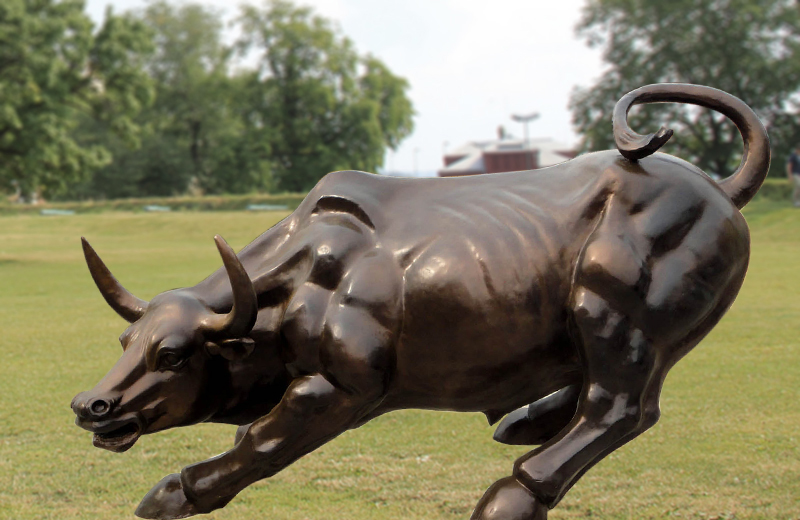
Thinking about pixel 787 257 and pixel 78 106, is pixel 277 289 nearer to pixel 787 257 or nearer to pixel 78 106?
pixel 787 257

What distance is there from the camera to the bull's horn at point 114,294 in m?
2.64

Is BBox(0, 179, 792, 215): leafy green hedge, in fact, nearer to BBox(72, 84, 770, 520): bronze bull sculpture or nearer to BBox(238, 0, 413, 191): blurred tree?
BBox(238, 0, 413, 191): blurred tree

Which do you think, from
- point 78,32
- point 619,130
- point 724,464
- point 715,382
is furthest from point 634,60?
point 619,130

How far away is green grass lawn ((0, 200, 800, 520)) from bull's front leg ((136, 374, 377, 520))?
1848 mm

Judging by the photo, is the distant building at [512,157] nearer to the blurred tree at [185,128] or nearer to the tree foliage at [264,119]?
Result: the tree foliage at [264,119]

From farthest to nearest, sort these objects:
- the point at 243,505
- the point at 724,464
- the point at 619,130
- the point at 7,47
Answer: the point at 7,47 → the point at 724,464 → the point at 243,505 → the point at 619,130

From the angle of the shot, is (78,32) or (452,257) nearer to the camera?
(452,257)

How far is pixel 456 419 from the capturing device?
6.53 metres

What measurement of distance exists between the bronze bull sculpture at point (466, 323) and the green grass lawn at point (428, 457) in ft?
6.46

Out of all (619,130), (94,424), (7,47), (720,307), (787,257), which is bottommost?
(787,257)

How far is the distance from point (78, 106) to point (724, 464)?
76.1 ft

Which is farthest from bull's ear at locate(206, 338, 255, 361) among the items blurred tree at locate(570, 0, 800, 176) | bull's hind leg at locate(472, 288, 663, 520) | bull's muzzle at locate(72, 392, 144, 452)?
blurred tree at locate(570, 0, 800, 176)

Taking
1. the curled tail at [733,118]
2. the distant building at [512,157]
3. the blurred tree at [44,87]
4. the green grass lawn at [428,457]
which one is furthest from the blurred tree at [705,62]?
the curled tail at [733,118]

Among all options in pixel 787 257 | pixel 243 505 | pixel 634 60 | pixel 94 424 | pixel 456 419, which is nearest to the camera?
pixel 94 424
